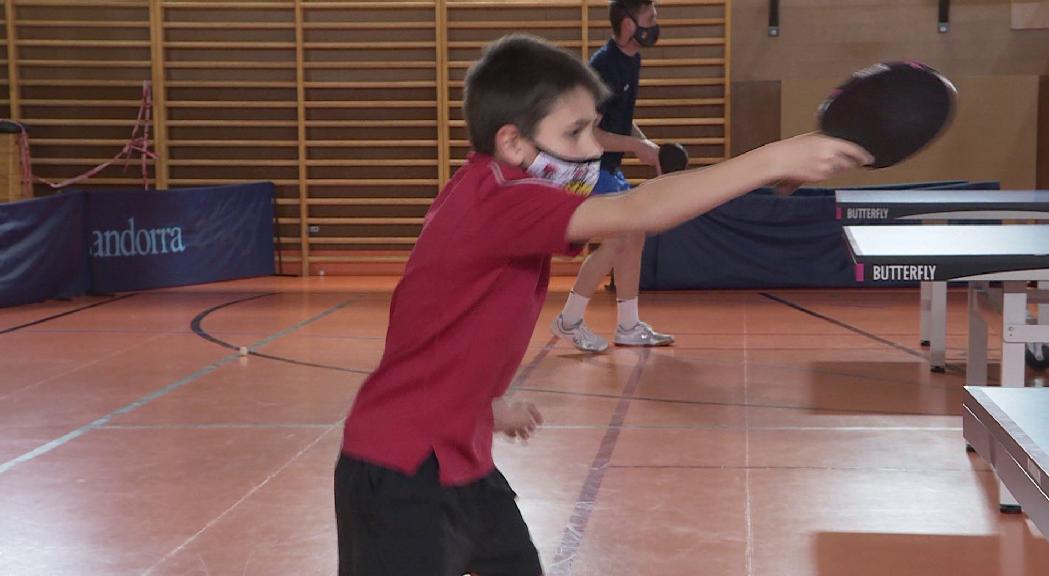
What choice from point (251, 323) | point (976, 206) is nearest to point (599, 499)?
point (976, 206)

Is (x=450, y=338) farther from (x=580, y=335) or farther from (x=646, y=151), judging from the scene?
(x=580, y=335)

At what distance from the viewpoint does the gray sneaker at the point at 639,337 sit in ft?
22.0

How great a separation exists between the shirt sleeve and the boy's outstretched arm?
0.07 ft

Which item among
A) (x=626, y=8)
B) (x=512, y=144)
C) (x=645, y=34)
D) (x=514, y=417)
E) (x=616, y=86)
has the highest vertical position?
(x=626, y=8)

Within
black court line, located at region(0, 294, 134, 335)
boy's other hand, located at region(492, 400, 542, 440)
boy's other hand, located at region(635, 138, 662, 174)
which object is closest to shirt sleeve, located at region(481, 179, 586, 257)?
boy's other hand, located at region(492, 400, 542, 440)

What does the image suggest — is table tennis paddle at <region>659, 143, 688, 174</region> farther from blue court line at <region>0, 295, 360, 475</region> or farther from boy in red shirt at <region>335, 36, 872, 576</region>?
boy in red shirt at <region>335, 36, 872, 576</region>

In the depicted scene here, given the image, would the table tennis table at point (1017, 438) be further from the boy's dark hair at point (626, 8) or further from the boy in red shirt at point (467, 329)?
the boy's dark hair at point (626, 8)

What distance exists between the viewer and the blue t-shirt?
21.2 ft

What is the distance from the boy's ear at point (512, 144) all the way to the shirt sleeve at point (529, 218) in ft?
0.23

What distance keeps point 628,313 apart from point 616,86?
3.89ft

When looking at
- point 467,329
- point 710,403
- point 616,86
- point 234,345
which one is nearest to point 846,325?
point 616,86

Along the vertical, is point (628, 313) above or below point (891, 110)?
below

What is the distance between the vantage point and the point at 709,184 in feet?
5.29

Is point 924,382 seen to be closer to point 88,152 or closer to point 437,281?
point 437,281
